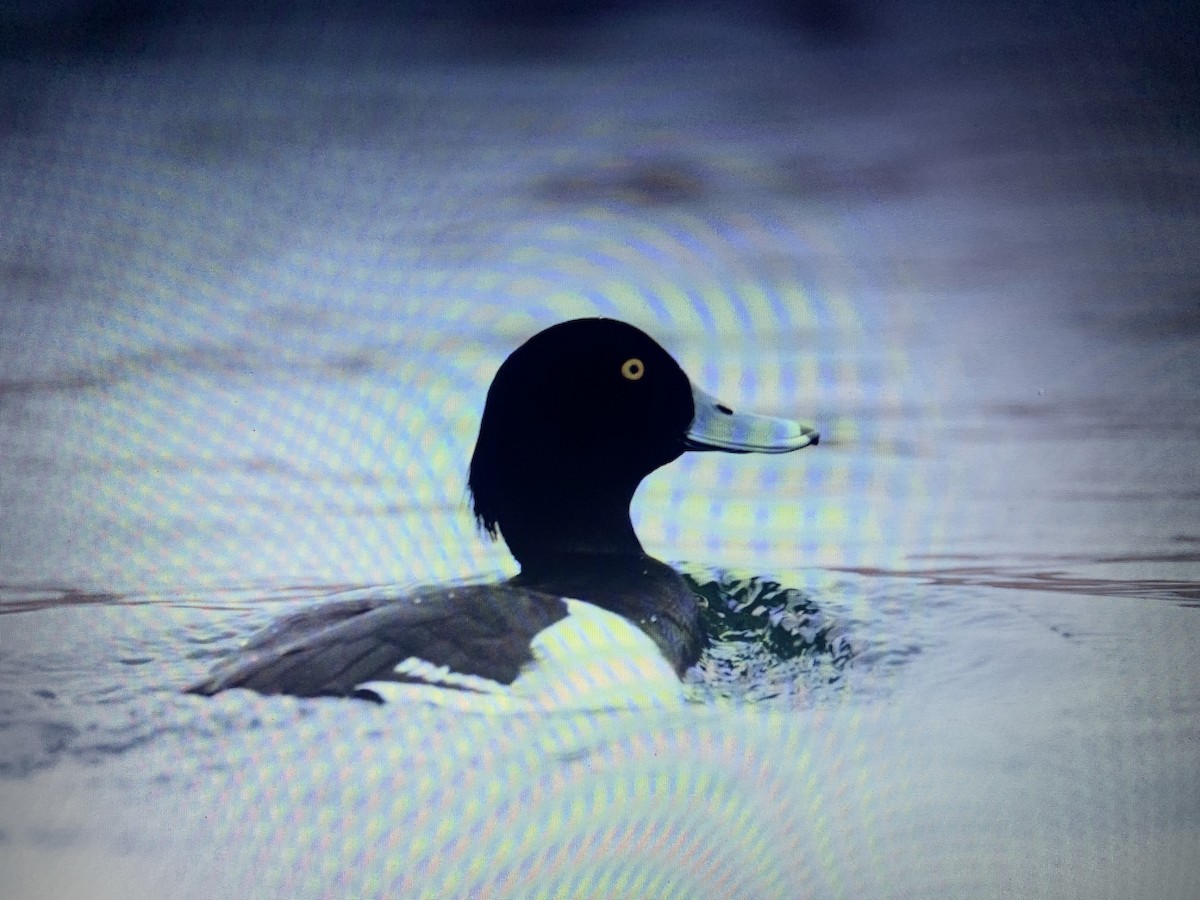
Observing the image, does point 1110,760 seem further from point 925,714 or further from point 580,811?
point 580,811

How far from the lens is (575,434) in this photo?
5.26 feet

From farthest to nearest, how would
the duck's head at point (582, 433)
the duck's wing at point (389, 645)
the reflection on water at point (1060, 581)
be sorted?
1. the duck's head at point (582, 433)
2. the reflection on water at point (1060, 581)
3. the duck's wing at point (389, 645)

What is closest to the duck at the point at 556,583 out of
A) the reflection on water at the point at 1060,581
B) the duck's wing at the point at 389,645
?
the duck's wing at the point at 389,645

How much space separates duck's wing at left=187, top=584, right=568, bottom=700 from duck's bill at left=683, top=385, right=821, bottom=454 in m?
0.35

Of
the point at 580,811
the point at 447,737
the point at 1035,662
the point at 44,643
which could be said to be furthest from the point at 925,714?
the point at 44,643

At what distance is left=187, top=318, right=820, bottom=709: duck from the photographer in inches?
48.4

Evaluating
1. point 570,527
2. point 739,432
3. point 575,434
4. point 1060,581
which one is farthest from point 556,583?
point 1060,581

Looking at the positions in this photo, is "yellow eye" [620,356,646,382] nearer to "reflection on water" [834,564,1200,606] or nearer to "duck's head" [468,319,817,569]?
"duck's head" [468,319,817,569]

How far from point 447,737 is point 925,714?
529mm

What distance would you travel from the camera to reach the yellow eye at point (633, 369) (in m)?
1.57

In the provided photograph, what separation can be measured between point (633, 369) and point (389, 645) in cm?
54

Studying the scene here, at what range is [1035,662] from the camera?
4.61 feet

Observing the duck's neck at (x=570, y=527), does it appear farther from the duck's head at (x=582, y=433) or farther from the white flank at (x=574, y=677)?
the white flank at (x=574, y=677)

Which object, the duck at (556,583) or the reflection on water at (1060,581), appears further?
the reflection on water at (1060,581)
